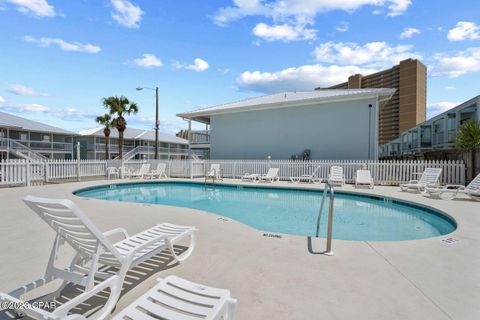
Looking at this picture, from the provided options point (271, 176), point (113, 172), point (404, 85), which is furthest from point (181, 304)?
point (404, 85)

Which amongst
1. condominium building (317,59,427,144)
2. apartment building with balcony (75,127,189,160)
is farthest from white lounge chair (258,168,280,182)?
condominium building (317,59,427,144)

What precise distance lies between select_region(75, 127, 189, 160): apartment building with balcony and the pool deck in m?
30.0

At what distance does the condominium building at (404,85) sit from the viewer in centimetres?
4906

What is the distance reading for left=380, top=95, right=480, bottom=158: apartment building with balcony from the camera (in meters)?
17.8

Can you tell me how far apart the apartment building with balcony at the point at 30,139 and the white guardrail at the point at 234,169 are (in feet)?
33.0

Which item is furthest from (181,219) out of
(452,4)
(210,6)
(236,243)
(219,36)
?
(219,36)

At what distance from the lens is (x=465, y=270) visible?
10.3 ft

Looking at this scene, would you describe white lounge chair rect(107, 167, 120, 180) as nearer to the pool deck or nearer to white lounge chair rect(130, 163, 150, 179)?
white lounge chair rect(130, 163, 150, 179)

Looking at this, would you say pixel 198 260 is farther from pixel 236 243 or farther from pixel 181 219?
pixel 181 219

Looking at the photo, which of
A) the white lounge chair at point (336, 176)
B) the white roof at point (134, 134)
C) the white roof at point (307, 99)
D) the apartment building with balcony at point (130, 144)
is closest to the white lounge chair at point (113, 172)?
the white roof at point (307, 99)

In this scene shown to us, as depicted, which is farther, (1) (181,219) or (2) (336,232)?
(2) (336,232)

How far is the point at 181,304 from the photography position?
184 centimetres

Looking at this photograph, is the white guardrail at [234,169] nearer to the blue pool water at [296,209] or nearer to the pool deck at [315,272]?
the blue pool water at [296,209]

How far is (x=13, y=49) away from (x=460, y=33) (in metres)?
20.5
